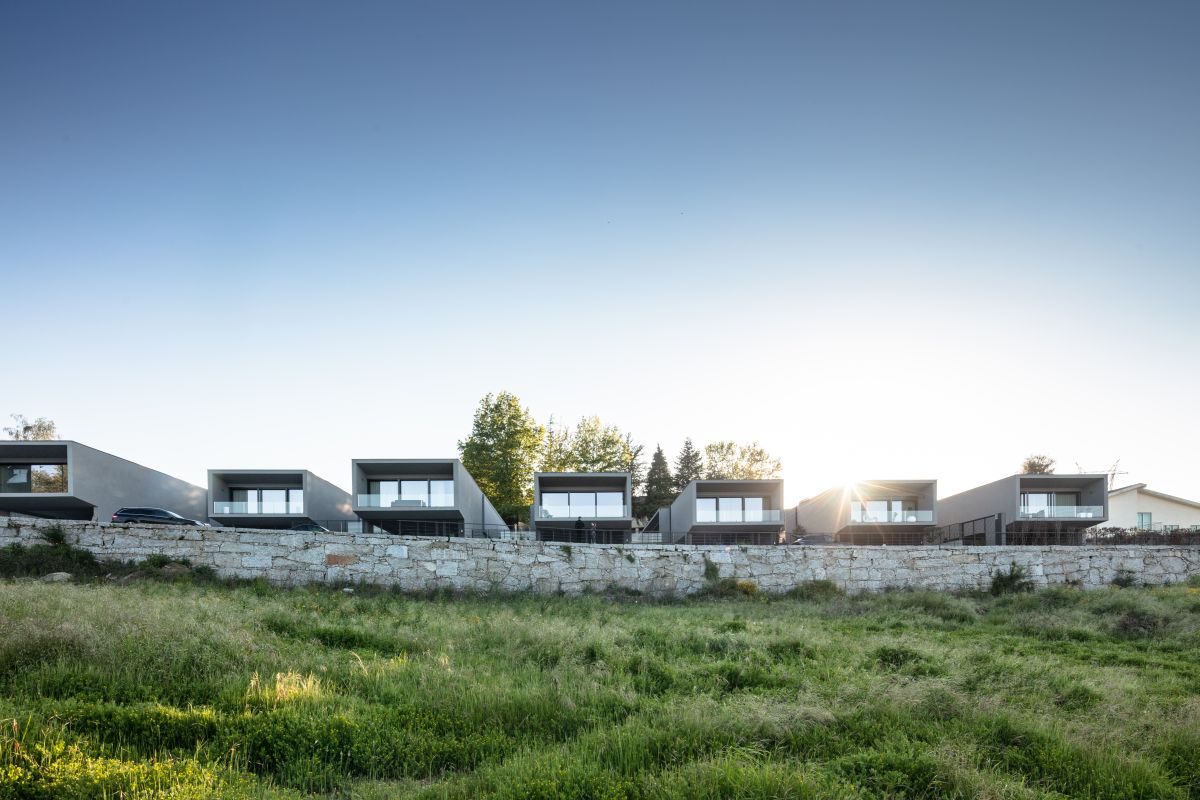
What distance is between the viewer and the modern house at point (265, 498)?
3816 cm

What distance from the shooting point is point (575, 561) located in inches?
1139

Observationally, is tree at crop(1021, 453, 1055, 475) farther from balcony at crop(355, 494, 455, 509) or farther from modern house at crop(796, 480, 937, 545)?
balcony at crop(355, 494, 455, 509)

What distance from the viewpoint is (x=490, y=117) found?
19250mm

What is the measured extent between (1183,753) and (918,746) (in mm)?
2876

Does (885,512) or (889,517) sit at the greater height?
(885,512)

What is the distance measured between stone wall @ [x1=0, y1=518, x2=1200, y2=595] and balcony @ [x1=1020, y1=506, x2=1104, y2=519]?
A: 7.59 meters

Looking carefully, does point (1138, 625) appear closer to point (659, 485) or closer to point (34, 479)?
point (34, 479)

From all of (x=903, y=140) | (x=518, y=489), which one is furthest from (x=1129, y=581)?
(x=518, y=489)

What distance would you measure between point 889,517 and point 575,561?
23308 mm

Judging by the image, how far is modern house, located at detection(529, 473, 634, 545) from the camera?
40.9 m

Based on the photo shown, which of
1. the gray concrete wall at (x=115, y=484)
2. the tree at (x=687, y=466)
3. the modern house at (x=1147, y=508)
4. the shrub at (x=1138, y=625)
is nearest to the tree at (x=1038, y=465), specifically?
the modern house at (x=1147, y=508)

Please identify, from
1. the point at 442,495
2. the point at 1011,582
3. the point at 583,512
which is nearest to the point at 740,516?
the point at 583,512

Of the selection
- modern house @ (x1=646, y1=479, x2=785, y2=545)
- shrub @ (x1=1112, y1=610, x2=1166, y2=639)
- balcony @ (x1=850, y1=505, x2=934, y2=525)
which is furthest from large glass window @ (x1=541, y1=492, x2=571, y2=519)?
shrub @ (x1=1112, y1=610, x2=1166, y2=639)

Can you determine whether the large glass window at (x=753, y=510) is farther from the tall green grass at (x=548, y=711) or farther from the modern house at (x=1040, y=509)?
the tall green grass at (x=548, y=711)
